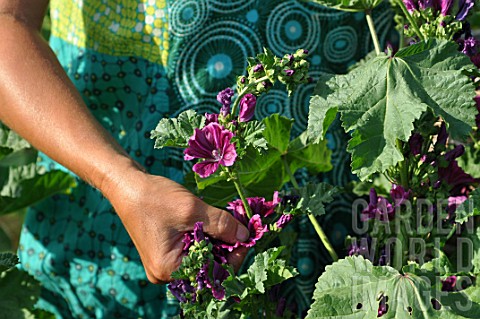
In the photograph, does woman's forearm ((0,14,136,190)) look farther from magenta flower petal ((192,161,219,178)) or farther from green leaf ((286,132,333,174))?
green leaf ((286,132,333,174))

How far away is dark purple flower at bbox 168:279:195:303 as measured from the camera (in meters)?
0.98

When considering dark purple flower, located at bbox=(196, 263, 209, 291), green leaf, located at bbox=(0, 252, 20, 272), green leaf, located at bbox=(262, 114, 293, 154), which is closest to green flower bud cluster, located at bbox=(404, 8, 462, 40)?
green leaf, located at bbox=(262, 114, 293, 154)

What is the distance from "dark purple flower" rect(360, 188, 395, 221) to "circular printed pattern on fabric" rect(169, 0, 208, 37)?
1.53ft

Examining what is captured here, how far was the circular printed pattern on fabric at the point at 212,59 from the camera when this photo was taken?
138 cm

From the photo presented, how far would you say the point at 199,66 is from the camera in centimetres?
139

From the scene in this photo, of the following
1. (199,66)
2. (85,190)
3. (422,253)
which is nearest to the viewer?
(422,253)

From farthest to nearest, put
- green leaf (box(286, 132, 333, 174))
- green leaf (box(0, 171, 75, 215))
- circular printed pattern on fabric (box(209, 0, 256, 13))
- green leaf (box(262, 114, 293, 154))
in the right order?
1. green leaf (box(0, 171, 75, 215))
2. circular printed pattern on fabric (box(209, 0, 256, 13))
3. green leaf (box(286, 132, 333, 174))
4. green leaf (box(262, 114, 293, 154))

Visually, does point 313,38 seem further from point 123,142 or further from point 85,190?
point 85,190

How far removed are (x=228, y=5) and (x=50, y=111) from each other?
42 centimetres

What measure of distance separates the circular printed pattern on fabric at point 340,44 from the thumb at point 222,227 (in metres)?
0.55

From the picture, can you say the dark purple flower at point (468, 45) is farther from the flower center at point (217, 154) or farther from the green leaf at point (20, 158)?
the green leaf at point (20, 158)

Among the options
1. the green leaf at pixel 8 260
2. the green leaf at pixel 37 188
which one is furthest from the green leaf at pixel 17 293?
the green leaf at pixel 8 260

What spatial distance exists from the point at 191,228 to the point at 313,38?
58 centimetres

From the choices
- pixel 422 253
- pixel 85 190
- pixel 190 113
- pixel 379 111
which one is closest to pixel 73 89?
pixel 190 113
